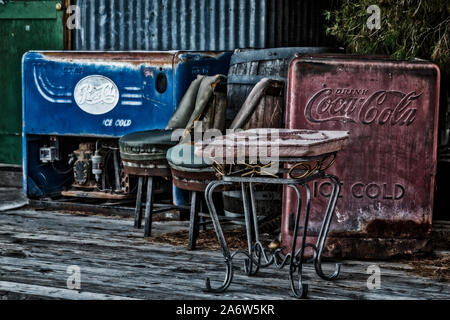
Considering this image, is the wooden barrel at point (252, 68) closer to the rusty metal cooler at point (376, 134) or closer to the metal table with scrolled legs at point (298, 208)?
the rusty metal cooler at point (376, 134)

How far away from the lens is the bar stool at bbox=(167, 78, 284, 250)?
159 inches

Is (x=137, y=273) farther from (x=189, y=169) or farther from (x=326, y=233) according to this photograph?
(x=326, y=233)

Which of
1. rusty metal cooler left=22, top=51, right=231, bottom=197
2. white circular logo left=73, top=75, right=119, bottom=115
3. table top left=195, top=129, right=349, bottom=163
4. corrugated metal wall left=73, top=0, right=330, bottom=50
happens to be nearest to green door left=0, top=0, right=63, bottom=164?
corrugated metal wall left=73, top=0, right=330, bottom=50

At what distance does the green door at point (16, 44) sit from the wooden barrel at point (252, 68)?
2.28 meters

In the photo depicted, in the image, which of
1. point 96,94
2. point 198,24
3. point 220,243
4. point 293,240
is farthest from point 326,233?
point 198,24

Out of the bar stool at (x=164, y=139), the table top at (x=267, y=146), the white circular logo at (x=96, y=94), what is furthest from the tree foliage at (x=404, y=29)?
the white circular logo at (x=96, y=94)

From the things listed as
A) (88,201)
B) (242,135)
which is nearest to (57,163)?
(88,201)

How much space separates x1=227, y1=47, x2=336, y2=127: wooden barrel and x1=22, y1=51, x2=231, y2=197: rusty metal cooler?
1.50 feet

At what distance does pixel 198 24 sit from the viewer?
19.1 feet

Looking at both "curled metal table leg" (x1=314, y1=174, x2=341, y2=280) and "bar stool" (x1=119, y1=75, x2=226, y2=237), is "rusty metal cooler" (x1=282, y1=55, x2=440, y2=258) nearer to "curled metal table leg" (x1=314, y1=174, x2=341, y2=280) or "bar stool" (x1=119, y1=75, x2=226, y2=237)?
"curled metal table leg" (x1=314, y1=174, x2=341, y2=280)

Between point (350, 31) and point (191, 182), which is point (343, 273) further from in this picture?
point (350, 31)

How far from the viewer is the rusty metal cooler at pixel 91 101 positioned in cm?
521
